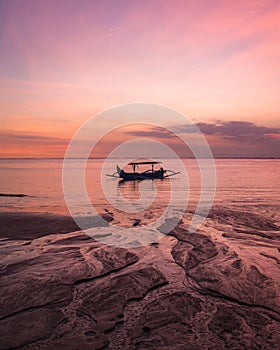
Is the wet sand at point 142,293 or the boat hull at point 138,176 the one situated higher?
the boat hull at point 138,176

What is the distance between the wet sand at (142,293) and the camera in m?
6.97

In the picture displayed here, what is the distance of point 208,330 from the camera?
7.28m

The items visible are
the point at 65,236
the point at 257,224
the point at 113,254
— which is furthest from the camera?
the point at 257,224

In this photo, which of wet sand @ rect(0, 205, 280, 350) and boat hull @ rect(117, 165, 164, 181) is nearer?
wet sand @ rect(0, 205, 280, 350)

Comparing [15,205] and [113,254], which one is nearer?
[113,254]

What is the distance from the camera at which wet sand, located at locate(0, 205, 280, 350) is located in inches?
274

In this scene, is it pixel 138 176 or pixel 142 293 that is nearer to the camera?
pixel 142 293

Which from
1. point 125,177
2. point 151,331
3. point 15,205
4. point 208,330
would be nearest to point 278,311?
point 208,330

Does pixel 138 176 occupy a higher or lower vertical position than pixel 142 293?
higher

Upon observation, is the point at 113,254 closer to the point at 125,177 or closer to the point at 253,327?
the point at 253,327

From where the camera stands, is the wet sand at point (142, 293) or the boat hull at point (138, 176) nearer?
the wet sand at point (142, 293)

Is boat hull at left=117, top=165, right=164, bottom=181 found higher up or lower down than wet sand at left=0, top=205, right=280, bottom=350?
higher up

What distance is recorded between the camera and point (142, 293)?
933 centimetres

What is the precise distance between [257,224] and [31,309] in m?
16.5
